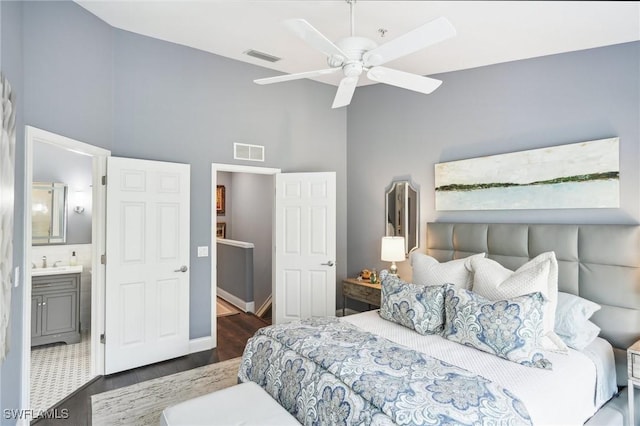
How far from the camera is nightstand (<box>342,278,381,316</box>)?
4.05 meters

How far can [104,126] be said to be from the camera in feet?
11.0

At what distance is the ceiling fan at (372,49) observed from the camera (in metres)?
1.91

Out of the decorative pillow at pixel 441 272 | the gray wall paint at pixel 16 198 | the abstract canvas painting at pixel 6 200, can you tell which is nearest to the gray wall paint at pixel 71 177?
the gray wall paint at pixel 16 198

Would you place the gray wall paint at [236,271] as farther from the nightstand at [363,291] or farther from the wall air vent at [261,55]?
the wall air vent at [261,55]

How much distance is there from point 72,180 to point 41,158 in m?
0.40

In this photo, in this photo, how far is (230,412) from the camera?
1.84m

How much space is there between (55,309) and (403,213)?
4086mm

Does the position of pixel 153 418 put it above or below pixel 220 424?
below

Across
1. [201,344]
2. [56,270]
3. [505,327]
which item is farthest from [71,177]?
[505,327]

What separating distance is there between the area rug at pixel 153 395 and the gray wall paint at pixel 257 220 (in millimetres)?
2346

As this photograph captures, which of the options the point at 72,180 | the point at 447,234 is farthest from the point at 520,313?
the point at 72,180

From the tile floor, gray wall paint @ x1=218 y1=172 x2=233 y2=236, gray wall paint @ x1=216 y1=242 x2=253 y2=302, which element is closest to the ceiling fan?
the tile floor

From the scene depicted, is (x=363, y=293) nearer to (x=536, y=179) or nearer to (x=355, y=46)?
(x=536, y=179)

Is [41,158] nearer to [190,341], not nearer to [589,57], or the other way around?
[190,341]
